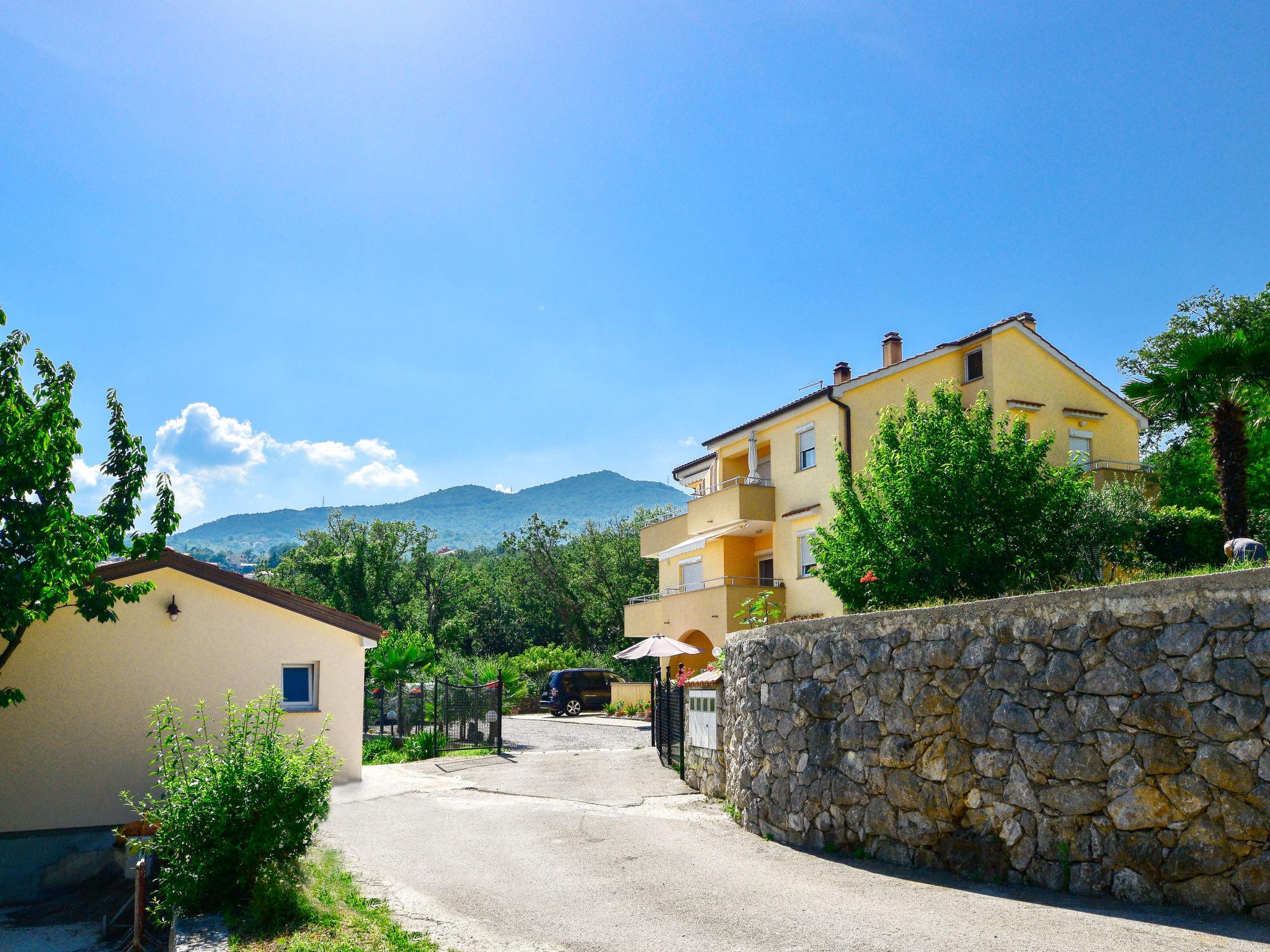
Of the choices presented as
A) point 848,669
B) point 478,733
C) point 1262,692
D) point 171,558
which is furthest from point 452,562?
point 1262,692

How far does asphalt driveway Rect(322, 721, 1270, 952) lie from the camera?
7004 millimetres

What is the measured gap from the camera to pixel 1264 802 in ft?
22.8

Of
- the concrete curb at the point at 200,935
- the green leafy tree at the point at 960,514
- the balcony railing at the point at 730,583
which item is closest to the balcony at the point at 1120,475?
the balcony railing at the point at 730,583

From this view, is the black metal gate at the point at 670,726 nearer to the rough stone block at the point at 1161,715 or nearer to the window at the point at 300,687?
the window at the point at 300,687

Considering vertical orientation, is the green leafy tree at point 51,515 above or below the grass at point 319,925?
above

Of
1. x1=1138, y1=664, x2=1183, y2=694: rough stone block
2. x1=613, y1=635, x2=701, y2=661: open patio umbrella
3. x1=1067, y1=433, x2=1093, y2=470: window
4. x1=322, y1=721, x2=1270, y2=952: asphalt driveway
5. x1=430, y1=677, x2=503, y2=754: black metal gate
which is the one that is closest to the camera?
x1=322, y1=721, x2=1270, y2=952: asphalt driveway

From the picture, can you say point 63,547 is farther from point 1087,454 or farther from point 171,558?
point 1087,454

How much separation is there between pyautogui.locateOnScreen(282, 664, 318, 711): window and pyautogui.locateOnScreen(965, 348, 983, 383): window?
1944 centimetres

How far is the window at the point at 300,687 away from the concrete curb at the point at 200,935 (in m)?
8.91

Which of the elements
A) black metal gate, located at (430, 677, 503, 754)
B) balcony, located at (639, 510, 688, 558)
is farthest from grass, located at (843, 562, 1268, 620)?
balcony, located at (639, 510, 688, 558)

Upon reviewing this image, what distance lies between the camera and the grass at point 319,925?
A: 6789 millimetres

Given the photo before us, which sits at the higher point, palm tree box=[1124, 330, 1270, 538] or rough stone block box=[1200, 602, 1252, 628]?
palm tree box=[1124, 330, 1270, 538]

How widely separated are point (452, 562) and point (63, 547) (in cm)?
5363

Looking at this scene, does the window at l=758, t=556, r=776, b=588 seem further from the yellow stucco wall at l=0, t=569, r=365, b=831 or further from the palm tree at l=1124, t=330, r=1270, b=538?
the yellow stucco wall at l=0, t=569, r=365, b=831
